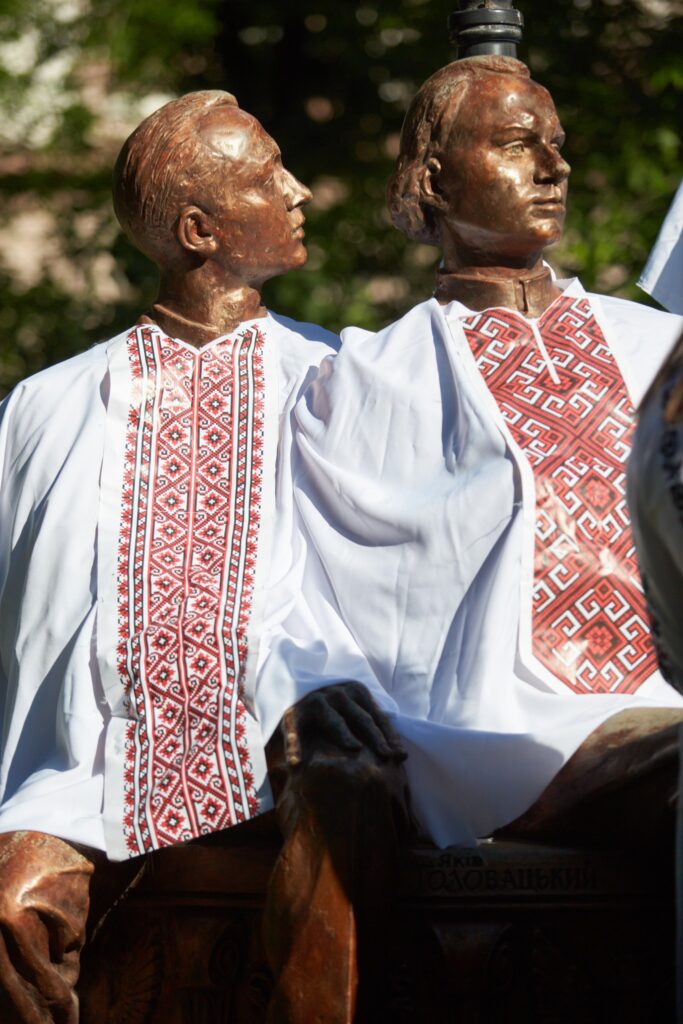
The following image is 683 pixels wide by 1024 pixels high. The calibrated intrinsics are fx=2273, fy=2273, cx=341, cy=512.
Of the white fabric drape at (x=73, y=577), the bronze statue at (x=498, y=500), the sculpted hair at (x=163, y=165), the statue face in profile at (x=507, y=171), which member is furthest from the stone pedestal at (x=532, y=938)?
the sculpted hair at (x=163, y=165)

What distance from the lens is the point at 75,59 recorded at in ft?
36.1

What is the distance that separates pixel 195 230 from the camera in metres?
5.32

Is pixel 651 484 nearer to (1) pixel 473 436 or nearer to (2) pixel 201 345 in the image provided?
(1) pixel 473 436

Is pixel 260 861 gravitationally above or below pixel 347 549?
below

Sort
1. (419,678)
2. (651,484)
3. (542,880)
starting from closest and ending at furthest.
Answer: (651,484) → (542,880) → (419,678)

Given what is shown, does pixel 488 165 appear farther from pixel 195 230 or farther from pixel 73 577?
pixel 73 577

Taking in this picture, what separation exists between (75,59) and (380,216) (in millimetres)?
1702

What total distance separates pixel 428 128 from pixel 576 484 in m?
0.99

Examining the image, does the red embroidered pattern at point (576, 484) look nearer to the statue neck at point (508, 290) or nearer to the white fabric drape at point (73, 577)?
the statue neck at point (508, 290)

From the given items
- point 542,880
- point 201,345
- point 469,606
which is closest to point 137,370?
point 201,345

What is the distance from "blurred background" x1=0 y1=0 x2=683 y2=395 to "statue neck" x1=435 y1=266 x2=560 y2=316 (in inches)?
118

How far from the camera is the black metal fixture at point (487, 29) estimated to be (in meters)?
5.43

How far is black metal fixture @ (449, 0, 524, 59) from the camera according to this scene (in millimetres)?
5434

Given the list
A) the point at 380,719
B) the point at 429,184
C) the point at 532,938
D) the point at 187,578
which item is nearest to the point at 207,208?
the point at 429,184
